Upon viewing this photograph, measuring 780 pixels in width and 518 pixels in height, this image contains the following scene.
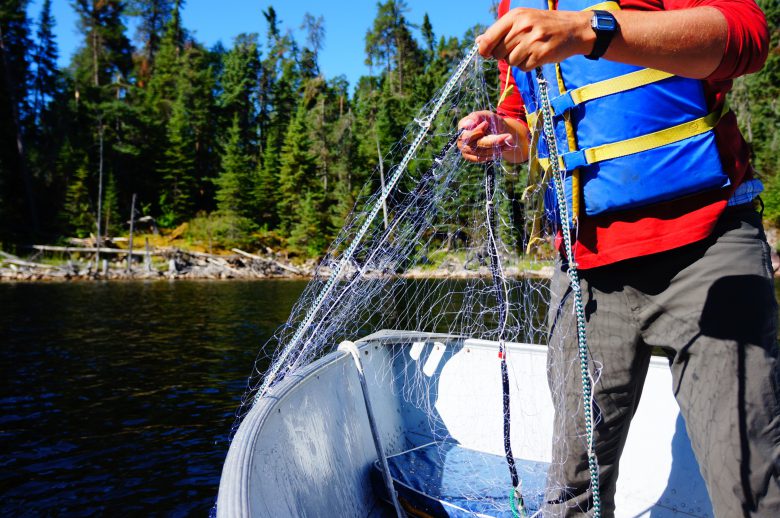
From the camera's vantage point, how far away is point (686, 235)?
4.36ft

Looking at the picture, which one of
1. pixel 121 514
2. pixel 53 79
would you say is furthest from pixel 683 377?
pixel 53 79

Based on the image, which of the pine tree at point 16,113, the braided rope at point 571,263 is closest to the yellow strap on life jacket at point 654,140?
the braided rope at point 571,263

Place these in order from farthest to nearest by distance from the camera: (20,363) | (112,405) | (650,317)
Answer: (20,363) → (112,405) → (650,317)

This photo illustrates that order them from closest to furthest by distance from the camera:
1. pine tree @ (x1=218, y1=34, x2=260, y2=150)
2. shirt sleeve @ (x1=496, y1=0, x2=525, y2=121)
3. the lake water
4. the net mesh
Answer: shirt sleeve @ (x1=496, y1=0, x2=525, y2=121), the net mesh, the lake water, pine tree @ (x1=218, y1=34, x2=260, y2=150)

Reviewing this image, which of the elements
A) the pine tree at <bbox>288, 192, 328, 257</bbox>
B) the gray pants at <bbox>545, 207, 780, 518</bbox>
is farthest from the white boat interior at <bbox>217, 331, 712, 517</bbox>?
the pine tree at <bbox>288, 192, 328, 257</bbox>

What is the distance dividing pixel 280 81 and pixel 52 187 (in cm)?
2221

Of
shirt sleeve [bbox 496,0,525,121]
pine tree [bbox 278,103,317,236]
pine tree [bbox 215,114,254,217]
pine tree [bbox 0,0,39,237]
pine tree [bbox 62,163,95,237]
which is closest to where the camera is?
shirt sleeve [bbox 496,0,525,121]

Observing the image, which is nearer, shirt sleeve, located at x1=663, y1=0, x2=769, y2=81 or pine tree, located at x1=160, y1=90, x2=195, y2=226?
shirt sleeve, located at x1=663, y1=0, x2=769, y2=81

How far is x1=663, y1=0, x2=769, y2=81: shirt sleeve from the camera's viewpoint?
1.07 metres

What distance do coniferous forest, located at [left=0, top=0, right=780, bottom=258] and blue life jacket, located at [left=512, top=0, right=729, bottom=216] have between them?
29623 mm

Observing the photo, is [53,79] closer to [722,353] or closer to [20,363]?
[20,363]

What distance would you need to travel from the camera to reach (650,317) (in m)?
1.45

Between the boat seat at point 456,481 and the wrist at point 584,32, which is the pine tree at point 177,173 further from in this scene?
the wrist at point 584,32

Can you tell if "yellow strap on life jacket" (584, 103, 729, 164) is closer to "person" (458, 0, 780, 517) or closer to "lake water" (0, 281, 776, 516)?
"person" (458, 0, 780, 517)
